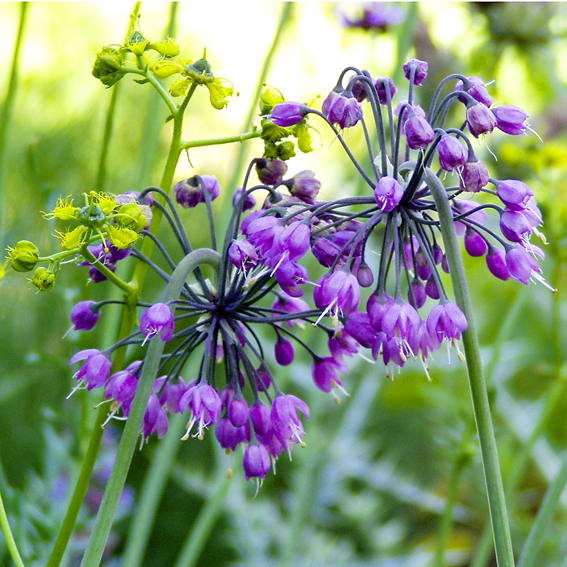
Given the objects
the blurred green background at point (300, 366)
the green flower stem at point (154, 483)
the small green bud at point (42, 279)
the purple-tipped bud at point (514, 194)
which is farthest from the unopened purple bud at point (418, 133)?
the blurred green background at point (300, 366)

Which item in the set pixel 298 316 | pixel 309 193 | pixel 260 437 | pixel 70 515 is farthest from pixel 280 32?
pixel 70 515

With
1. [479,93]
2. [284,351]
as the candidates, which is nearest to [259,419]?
[284,351]

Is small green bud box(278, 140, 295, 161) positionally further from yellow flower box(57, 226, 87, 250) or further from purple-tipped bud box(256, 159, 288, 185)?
yellow flower box(57, 226, 87, 250)

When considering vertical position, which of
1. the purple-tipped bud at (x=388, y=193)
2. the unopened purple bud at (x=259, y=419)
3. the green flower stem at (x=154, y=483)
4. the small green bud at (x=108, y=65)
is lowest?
the green flower stem at (x=154, y=483)

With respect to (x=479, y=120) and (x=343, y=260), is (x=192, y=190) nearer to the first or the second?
(x=343, y=260)

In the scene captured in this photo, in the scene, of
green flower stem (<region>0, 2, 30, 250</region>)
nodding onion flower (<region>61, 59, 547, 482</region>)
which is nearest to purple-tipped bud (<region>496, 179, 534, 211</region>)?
nodding onion flower (<region>61, 59, 547, 482</region>)

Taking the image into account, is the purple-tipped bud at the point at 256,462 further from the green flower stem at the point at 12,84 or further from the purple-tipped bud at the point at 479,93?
the green flower stem at the point at 12,84
